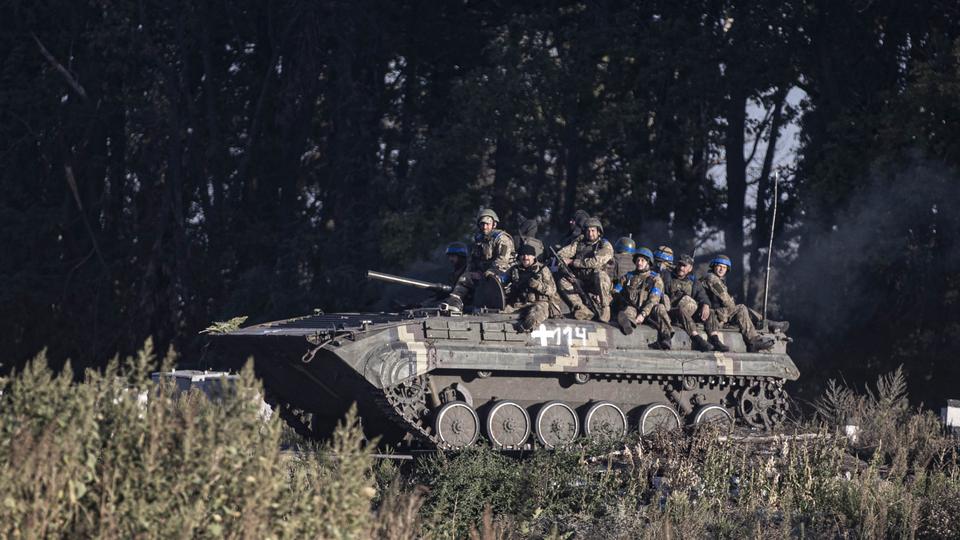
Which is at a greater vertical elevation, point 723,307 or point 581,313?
point 723,307

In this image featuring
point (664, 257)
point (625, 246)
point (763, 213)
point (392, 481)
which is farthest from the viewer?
point (763, 213)

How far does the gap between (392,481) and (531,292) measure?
4.57 metres

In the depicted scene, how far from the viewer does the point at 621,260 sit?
21.4 m

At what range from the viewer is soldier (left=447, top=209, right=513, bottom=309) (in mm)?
20469

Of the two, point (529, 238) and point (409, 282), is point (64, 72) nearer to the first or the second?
point (409, 282)

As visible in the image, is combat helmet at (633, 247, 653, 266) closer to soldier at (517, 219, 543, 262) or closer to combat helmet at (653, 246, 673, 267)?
combat helmet at (653, 246, 673, 267)

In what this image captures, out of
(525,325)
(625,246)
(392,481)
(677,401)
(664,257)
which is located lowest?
(392,481)

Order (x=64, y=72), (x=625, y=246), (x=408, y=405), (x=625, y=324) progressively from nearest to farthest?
(x=408, y=405) < (x=625, y=324) < (x=625, y=246) < (x=64, y=72)

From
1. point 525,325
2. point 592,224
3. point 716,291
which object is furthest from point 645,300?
point 525,325

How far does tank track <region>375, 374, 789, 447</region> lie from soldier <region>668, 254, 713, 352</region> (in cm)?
62

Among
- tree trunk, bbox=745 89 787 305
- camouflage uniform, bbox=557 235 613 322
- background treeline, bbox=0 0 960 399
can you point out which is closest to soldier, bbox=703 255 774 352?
camouflage uniform, bbox=557 235 613 322

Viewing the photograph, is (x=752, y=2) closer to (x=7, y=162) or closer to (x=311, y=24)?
(x=311, y=24)

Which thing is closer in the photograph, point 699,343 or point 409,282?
point 409,282

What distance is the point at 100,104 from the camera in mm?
40875
